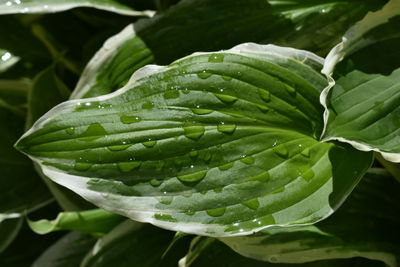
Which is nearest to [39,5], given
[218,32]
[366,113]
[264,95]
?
[218,32]

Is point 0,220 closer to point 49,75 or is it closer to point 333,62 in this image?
point 49,75

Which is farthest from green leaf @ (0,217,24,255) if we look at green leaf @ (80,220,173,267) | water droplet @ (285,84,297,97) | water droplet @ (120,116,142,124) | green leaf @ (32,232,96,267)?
water droplet @ (285,84,297,97)

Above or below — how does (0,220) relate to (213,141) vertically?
below

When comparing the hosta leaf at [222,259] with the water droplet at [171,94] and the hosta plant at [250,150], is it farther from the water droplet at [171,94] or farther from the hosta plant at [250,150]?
the water droplet at [171,94]

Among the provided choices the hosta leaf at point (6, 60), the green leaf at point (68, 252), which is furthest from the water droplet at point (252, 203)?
the hosta leaf at point (6, 60)

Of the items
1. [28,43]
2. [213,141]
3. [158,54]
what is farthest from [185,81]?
[28,43]

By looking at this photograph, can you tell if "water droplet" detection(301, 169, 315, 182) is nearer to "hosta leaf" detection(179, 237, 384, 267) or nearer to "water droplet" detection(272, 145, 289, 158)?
"water droplet" detection(272, 145, 289, 158)

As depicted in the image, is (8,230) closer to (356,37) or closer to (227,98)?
(227,98)
